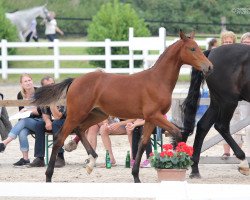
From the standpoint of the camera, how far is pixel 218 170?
35.0ft

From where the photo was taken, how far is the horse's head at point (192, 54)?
9.06m

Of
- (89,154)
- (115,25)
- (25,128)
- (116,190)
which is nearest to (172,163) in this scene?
(89,154)

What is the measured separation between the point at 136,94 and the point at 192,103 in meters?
0.95

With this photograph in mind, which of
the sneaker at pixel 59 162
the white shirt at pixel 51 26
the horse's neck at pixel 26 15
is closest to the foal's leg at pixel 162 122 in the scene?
the sneaker at pixel 59 162

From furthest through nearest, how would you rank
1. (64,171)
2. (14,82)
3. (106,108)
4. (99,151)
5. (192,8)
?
1. (192,8)
2. (14,82)
3. (99,151)
4. (64,171)
5. (106,108)

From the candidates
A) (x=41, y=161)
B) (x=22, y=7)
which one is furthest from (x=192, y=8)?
(x=41, y=161)

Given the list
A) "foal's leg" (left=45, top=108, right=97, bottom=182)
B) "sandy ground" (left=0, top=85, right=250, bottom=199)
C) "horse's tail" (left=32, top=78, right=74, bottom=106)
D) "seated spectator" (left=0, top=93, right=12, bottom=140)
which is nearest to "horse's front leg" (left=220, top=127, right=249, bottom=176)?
"sandy ground" (left=0, top=85, right=250, bottom=199)

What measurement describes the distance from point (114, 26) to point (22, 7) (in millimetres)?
8336

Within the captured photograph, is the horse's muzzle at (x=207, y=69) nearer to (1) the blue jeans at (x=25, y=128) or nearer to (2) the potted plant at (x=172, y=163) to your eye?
(2) the potted plant at (x=172, y=163)

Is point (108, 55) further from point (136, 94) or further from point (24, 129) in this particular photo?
point (136, 94)

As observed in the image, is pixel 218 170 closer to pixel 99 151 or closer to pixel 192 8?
pixel 99 151

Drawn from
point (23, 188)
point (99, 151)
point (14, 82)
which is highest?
point (23, 188)

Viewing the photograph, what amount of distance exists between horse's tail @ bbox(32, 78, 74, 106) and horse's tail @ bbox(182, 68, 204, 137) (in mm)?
1351

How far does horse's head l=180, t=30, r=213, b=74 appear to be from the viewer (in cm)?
906
